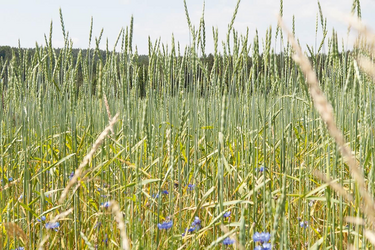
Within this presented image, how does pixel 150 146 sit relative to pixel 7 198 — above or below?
above

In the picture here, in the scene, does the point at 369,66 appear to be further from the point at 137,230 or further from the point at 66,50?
the point at 66,50

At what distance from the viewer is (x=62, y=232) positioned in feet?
4.56

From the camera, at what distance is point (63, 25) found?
1.20 metres

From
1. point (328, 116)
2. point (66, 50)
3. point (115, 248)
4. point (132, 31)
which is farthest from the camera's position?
point (66, 50)

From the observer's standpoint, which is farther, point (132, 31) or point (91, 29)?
point (91, 29)

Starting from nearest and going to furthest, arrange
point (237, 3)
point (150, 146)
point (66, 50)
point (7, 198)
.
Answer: point (150, 146)
point (237, 3)
point (66, 50)
point (7, 198)

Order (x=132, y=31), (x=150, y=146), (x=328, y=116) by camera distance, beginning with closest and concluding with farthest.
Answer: (x=328, y=116) < (x=150, y=146) < (x=132, y=31)

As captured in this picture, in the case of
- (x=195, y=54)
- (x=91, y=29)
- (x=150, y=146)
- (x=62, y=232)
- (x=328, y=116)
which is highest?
(x=91, y=29)

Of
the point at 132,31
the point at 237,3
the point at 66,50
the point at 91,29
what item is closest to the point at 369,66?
the point at 237,3

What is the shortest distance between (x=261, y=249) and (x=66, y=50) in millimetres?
1031

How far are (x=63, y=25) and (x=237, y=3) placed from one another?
61 centimetres

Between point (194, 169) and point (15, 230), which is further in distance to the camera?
point (194, 169)

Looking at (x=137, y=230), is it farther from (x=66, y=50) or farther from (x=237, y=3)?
(x=66, y=50)

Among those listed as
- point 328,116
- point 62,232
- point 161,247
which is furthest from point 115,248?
point 328,116
